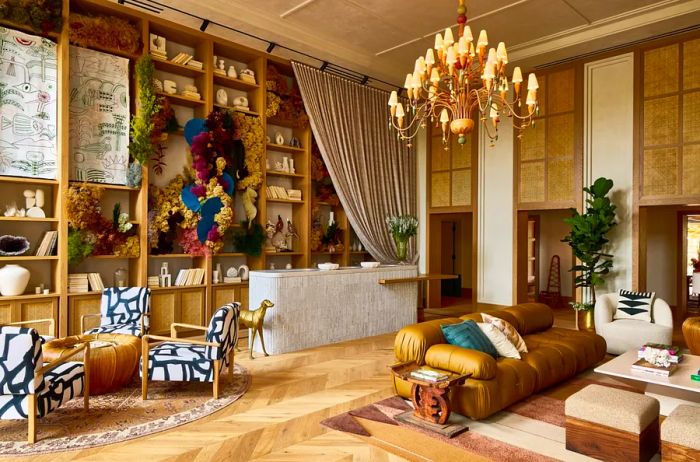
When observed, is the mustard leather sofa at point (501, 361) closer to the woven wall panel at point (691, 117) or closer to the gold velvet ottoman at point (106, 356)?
the gold velvet ottoman at point (106, 356)

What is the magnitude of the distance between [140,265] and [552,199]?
6.03 metres

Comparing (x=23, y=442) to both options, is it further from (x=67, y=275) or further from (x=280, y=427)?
(x=67, y=275)

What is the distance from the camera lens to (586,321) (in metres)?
6.83

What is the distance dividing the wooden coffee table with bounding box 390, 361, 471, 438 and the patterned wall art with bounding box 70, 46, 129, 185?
14.0 feet

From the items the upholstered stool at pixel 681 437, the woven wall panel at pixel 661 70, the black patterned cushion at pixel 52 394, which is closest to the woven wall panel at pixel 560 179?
the woven wall panel at pixel 661 70

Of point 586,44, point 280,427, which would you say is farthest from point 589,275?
point 280,427

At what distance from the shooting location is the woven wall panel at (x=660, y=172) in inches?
251

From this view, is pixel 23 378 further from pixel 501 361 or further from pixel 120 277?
pixel 501 361

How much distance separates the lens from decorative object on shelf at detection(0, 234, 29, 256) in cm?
499

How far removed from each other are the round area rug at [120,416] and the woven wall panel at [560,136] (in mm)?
5779

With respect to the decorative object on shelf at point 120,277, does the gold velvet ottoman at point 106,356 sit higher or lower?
lower

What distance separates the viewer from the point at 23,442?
3.19 meters

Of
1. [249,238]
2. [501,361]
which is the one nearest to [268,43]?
[249,238]

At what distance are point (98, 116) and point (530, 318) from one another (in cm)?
546
